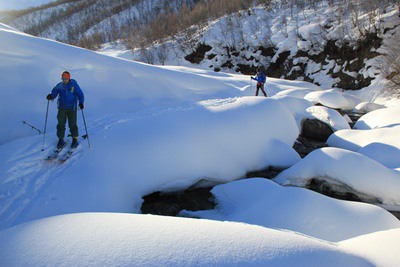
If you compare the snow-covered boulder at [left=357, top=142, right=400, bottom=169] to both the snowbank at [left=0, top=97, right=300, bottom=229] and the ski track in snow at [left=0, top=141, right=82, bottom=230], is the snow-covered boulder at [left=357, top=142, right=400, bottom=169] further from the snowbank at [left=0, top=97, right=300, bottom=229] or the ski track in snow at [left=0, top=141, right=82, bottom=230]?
the ski track in snow at [left=0, top=141, right=82, bottom=230]

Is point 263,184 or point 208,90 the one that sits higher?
point 208,90

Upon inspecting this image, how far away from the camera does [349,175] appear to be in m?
6.11

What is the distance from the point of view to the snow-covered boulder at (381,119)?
37.6 feet

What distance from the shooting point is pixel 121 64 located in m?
10.6

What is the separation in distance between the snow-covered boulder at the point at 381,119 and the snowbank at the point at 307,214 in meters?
8.47

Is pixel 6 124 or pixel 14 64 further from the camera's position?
pixel 14 64

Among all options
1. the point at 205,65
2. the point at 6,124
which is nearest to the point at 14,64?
the point at 6,124

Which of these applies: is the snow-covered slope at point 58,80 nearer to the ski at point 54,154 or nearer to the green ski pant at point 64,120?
the green ski pant at point 64,120

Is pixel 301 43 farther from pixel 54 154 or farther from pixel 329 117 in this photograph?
pixel 54 154

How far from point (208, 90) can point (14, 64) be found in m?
8.19

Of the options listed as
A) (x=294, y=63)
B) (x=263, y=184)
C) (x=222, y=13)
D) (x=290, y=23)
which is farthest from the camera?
(x=222, y=13)

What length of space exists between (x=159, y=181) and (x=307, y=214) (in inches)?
115

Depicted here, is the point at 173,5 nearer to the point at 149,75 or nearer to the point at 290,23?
the point at 290,23

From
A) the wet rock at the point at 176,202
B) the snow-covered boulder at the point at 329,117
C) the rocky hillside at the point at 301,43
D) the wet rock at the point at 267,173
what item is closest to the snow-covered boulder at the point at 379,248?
the wet rock at the point at 176,202
